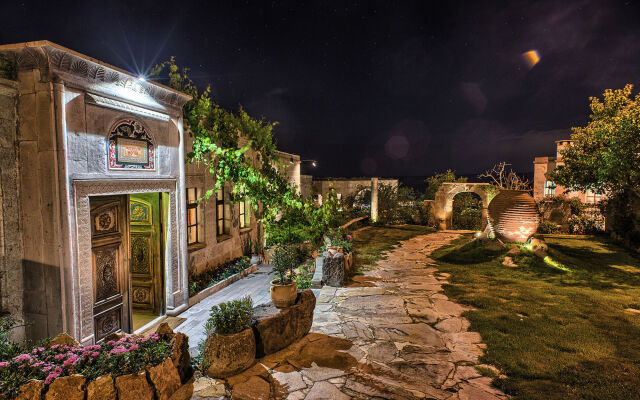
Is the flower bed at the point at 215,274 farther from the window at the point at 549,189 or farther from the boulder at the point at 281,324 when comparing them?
the window at the point at 549,189

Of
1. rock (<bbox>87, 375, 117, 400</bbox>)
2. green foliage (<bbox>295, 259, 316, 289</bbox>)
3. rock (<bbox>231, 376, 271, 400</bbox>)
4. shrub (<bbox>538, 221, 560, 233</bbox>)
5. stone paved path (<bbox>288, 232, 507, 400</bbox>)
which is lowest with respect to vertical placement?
green foliage (<bbox>295, 259, 316, 289</bbox>)

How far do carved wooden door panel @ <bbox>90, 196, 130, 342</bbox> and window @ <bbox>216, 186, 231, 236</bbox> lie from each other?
3.70 meters

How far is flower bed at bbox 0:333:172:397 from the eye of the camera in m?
2.89

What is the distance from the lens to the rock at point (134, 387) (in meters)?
2.98

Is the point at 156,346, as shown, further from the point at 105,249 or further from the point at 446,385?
the point at 446,385

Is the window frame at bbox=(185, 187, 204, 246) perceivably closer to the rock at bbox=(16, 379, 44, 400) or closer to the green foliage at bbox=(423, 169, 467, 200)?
the rock at bbox=(16, 379, 44, 400)

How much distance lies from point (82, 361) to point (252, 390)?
1772 mm

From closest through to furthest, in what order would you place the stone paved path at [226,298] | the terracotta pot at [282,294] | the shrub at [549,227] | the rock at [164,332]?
the rock at [164,332] < the terracotta pot at [282,294] < the stone paved path at [226,298] < the shrub at [549,227]

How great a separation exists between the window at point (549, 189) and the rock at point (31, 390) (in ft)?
81.2

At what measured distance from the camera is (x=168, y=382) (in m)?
3.34

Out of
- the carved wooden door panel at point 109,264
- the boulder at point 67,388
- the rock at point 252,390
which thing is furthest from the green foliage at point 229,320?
the carved wooden door panel at point 109,264

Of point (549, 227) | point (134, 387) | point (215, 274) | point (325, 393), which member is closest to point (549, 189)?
point (549, 227)

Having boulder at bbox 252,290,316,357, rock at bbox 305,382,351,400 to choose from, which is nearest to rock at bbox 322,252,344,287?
boulder at bbox 252,290,316,357

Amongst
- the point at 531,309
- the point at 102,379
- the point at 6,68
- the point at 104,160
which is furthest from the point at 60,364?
the point at 531,309
